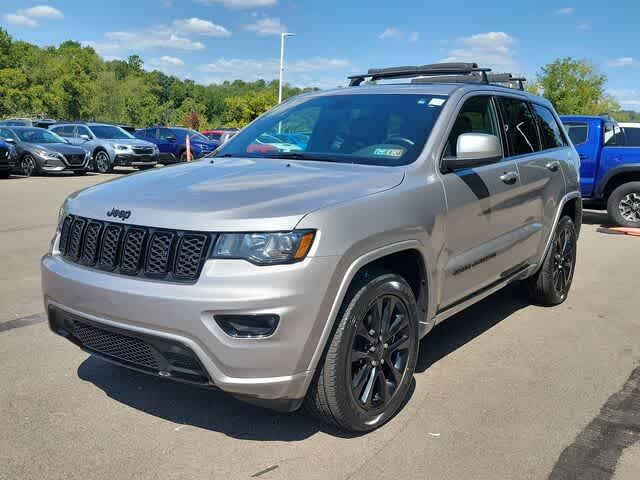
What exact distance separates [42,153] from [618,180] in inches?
582

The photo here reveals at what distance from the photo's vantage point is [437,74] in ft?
18.1

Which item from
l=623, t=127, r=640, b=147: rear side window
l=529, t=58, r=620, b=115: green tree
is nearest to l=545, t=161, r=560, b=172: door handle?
l=623, t=127, r=640, b=147: rear side window

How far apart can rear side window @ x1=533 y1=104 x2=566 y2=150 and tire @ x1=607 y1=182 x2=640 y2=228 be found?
572 centimetres

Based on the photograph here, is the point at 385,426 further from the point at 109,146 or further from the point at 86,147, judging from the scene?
the point at 86,147

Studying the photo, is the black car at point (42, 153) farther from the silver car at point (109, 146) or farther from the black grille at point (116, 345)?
the black grille at point (116, 345)

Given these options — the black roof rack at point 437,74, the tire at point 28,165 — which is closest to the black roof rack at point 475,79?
the black roof rack at point 437,74

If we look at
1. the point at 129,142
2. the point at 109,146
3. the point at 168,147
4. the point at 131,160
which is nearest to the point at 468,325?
the point at 131,160

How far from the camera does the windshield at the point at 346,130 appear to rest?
12.9 feet

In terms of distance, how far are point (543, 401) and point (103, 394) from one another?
2.53 metres

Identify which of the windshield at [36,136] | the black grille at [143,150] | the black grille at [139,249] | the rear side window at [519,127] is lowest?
the black grille at [143,150]

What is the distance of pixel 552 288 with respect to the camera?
223 inches

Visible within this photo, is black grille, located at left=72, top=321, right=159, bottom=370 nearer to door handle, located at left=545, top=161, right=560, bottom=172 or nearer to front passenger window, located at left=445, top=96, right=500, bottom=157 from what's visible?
front passenger window, located at left=445, top=96, right=500, bottom=157

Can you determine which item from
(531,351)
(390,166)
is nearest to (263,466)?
(390,166)

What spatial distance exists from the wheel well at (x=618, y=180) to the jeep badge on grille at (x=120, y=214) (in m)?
9.89
